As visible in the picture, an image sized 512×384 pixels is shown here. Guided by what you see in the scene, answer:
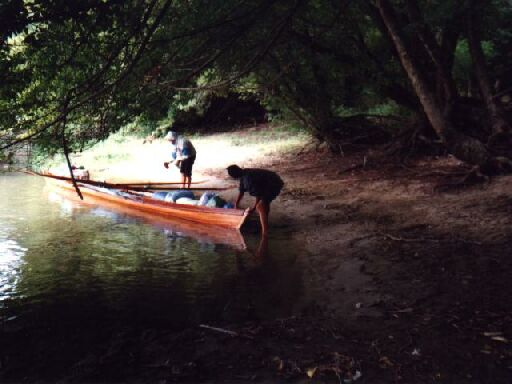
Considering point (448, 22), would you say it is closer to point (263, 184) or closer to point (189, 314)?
point (263, 184)

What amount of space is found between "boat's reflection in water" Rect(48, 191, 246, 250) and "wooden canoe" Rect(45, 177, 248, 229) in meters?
0.10

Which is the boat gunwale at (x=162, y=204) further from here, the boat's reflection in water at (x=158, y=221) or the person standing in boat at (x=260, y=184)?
the person standing in boat at (x=260, y=184)

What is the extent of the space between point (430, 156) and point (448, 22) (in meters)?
4.56

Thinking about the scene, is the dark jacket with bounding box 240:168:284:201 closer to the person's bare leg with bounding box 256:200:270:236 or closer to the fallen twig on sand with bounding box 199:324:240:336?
the person's bare leg with bounding box 256:200:270:236

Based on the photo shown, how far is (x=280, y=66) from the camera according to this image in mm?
12453

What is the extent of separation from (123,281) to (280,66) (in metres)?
7.37

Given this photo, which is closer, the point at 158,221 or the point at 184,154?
the point at 158,221

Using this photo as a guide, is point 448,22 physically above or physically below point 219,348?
above

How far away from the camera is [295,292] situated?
6293mm

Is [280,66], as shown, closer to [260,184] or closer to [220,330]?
[260,184]

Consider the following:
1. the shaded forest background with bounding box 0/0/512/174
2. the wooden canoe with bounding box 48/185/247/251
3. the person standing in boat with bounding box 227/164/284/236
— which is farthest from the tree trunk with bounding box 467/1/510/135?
the wooden canoe with bounding box 48/185/247/251

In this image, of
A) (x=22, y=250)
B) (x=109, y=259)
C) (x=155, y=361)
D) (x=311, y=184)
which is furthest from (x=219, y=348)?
(x=311, y=184)

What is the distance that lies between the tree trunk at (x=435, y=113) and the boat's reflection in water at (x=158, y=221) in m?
4.54

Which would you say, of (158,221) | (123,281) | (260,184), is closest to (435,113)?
(260,184)
